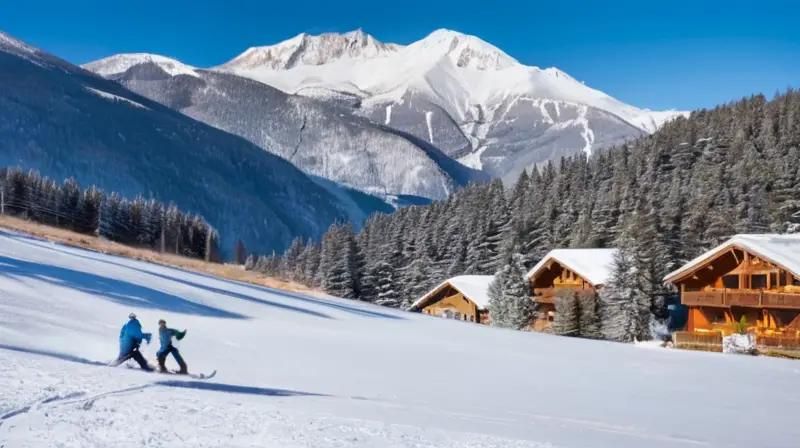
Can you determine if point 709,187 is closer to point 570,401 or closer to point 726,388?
point 726,388

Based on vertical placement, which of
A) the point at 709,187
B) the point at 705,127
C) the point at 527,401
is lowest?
the point at 527,401

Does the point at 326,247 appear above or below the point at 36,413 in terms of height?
above

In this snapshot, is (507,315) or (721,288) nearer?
(721,288)

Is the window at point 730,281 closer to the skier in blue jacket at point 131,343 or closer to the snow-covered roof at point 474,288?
the snow-covered roof at point 474,288

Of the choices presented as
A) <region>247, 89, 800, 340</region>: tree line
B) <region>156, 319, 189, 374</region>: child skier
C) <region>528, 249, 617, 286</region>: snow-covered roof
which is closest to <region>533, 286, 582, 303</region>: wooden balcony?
<region>528, 249, 617, 286</region>: snow-covered roof

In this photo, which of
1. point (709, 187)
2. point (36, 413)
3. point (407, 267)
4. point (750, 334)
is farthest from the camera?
point (407, 267)

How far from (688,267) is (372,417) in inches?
1330

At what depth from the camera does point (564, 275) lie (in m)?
51.8

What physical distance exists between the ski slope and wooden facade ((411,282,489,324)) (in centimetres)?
3058

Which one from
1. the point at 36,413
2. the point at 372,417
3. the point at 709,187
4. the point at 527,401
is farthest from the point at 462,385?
the point at 709,187

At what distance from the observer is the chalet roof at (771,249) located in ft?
118

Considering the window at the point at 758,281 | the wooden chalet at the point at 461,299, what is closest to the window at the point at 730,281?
the window at the point at 758,281

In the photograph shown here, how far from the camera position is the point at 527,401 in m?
15.1

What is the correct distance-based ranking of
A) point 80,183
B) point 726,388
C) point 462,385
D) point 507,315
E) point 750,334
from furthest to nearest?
point 80,183 < point 507,315 < point 750,334 < point 726,388 < point 462,385
